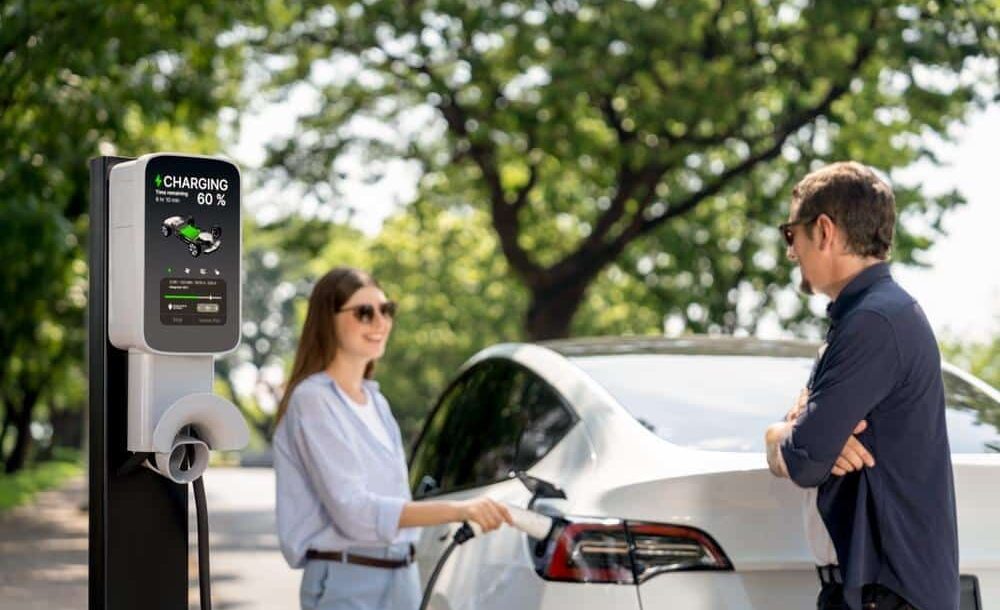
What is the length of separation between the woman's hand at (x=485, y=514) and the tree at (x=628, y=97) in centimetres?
1467

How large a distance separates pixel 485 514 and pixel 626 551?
431mm

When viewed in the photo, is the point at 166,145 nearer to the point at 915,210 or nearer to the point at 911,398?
the point at 915,210

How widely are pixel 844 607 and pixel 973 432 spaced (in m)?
1.15

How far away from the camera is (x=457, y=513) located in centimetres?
446

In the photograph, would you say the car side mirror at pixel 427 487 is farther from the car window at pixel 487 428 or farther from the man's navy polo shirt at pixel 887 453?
the man's navy polo shirt at pixel 887 453

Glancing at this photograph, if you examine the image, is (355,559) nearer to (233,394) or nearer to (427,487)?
(427,487)

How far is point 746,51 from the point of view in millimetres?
21047

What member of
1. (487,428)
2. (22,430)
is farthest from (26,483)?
(487,428)

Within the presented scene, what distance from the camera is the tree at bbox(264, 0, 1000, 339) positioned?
794 inches

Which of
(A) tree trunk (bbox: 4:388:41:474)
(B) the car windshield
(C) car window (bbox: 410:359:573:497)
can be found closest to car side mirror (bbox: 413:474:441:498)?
(C) car window (bbox: 410:359:573:497)

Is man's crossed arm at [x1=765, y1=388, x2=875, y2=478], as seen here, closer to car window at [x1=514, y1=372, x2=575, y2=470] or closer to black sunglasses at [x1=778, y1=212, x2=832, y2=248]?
black sunglasses at [x1=778, y1=212, x2=832, y2=248]

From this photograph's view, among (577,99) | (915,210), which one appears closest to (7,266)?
(577,99)

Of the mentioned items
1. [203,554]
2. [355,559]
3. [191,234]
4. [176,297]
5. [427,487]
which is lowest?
[427,487]

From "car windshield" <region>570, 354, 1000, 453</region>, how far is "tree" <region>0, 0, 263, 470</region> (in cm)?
1075
